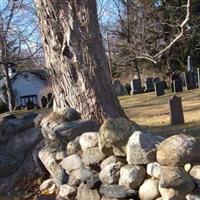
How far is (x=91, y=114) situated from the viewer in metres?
8.74

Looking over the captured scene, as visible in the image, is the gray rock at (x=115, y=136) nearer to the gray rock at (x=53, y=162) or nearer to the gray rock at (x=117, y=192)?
the gray rock at (x=117, y=192)

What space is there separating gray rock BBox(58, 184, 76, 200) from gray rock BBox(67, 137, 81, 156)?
0.50 metres

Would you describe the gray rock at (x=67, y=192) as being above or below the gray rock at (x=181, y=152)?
below

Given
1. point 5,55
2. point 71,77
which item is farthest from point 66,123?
point 5,55

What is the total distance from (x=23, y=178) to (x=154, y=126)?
11.7ft

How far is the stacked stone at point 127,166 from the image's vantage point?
478 centimetres

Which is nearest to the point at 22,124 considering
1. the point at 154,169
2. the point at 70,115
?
the point at 70,115

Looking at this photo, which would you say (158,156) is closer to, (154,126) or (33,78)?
(154,126)

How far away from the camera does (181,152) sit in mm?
4844

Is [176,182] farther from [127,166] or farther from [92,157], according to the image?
[92,157]

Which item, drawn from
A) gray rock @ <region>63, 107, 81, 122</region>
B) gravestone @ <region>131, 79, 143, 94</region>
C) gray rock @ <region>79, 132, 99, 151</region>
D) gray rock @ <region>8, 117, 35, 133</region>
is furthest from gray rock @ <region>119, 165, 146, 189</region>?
gravestone @ <region>131, 79, 143, 94</region>

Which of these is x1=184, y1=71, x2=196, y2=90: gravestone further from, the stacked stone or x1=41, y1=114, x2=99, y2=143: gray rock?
the stacked stone

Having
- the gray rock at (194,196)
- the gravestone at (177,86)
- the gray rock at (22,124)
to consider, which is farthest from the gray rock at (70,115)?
the gravestone at (177,86)

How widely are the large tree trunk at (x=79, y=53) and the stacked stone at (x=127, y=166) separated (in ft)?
6.08
